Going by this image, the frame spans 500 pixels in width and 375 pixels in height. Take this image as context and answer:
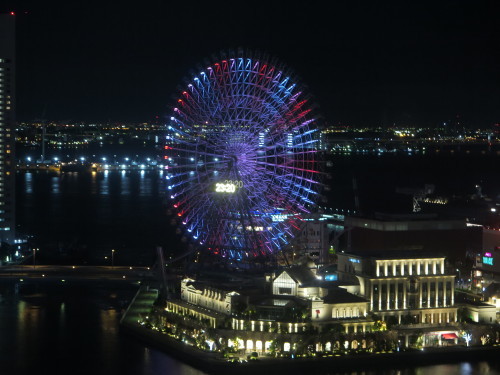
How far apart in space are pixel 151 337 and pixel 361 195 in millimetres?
Answer: 31796

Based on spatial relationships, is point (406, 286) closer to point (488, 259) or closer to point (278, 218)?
point (278, 218)

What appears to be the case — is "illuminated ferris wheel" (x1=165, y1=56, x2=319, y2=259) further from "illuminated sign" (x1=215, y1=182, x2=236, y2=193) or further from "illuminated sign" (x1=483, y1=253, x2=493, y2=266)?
"illuminated sign" (x1=483, y1=253, x2=493, y2=266)

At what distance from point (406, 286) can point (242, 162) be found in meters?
3.46

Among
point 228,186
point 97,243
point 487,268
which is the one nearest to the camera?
point 228,186

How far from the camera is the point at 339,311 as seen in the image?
14938mm

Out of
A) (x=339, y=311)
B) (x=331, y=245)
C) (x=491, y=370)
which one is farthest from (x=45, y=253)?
(x=491, y=370)

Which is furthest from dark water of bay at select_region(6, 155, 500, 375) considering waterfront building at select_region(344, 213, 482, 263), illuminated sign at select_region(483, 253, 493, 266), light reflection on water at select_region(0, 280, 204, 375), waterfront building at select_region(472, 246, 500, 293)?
illuminated sign at select_region(483, 253, 493, 266)

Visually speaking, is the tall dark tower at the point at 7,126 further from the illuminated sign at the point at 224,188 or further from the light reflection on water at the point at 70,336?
the illuminated sign at the point at 224,188

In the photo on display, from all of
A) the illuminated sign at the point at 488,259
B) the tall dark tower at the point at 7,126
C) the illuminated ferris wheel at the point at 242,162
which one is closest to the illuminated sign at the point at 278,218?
the illuminated ferris wheel at the point at 242,162

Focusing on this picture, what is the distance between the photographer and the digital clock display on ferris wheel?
55.8ft

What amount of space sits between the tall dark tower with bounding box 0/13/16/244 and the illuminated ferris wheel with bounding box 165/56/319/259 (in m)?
9.70

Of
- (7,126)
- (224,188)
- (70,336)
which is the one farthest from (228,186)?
(7,126)

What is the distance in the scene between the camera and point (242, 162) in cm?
1700

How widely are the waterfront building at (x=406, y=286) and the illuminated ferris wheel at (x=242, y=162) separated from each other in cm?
183
